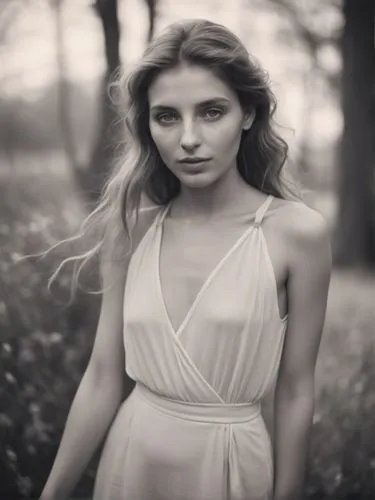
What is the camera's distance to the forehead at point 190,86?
1.38 m

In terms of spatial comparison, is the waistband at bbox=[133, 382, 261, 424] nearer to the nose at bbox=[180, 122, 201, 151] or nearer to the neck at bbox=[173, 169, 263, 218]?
the neck at bbox=[173, 169, 263, 218]

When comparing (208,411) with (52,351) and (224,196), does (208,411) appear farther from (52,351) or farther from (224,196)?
(52,351)

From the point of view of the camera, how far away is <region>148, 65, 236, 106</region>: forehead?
1376 mm

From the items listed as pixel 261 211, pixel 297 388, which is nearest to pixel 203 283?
pixel 261 211

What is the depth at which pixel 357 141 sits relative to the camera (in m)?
2.00

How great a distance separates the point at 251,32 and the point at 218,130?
2.13 ft

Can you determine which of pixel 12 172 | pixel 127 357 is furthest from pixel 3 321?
pixel 127 357

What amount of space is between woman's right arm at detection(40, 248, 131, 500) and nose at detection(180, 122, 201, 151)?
360mm

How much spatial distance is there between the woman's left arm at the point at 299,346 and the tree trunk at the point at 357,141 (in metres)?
0.58

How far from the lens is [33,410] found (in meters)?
1.92

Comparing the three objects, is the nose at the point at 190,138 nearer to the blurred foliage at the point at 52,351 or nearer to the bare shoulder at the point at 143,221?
the bare shoulder at the point at 143,221

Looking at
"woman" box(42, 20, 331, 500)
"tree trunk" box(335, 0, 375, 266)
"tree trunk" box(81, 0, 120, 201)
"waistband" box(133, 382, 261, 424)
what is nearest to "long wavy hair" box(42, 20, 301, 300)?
"woman" box(42, 20, 331, 500)

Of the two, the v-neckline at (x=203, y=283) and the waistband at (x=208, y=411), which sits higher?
the v-neckline at (x=203, y=283)

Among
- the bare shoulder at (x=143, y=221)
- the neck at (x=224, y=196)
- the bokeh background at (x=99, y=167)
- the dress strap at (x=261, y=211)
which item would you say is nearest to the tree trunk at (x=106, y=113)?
the bokeh background at (x=99, y=167)
